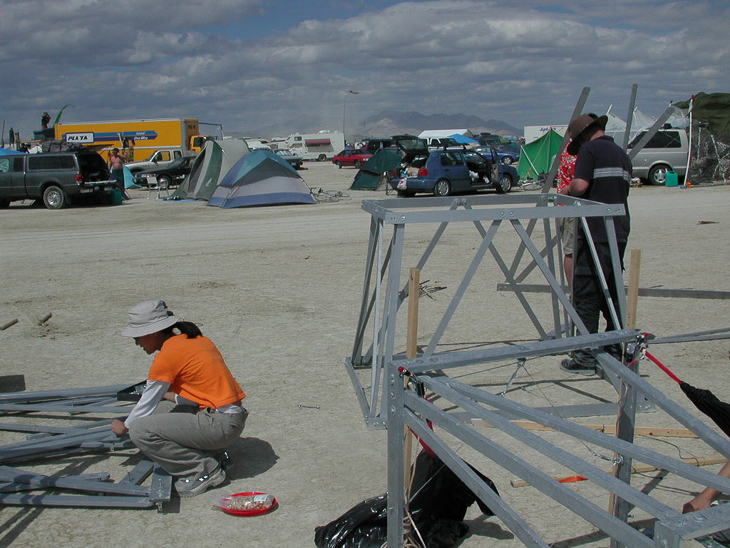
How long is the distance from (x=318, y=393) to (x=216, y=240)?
8841 millimetres

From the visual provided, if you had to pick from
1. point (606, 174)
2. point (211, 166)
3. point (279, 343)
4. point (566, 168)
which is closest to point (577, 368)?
point (606, 174)

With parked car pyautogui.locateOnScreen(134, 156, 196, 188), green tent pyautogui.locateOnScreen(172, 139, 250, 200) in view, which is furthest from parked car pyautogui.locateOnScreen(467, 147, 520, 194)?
parked car pyautogui.locateOnScreen(134, 156, 196, 188)

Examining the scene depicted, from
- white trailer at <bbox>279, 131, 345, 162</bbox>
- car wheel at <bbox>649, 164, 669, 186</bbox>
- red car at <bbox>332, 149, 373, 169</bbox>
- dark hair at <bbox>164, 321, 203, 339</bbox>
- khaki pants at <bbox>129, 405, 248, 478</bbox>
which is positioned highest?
white trailer at <bbox>279, 131, 345, 162</bbox>

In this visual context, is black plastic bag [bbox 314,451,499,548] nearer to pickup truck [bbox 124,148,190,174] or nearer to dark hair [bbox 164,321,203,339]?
dark hair [bbox 164,321,203,339]

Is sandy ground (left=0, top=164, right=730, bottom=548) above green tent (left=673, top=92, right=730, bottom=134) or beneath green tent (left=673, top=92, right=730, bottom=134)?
beneath

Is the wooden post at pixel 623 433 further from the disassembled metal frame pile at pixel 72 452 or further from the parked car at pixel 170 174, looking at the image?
the parked car at pixel 170 174

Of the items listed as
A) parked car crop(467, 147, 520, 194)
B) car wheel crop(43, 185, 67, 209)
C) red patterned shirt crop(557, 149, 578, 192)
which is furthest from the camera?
parked car crop(467, 147, 520, 194)

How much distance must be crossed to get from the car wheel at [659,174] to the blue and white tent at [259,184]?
12766 mm

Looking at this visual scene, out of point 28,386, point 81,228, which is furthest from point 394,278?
point 81,228

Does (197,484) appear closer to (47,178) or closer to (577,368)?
(577,368)

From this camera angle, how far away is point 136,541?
349cm

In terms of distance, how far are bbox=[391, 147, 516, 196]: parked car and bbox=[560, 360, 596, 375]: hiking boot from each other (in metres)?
16.3

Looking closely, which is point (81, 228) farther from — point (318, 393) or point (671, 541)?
point (671, 541)

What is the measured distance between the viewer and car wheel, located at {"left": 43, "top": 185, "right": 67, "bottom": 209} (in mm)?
21328
